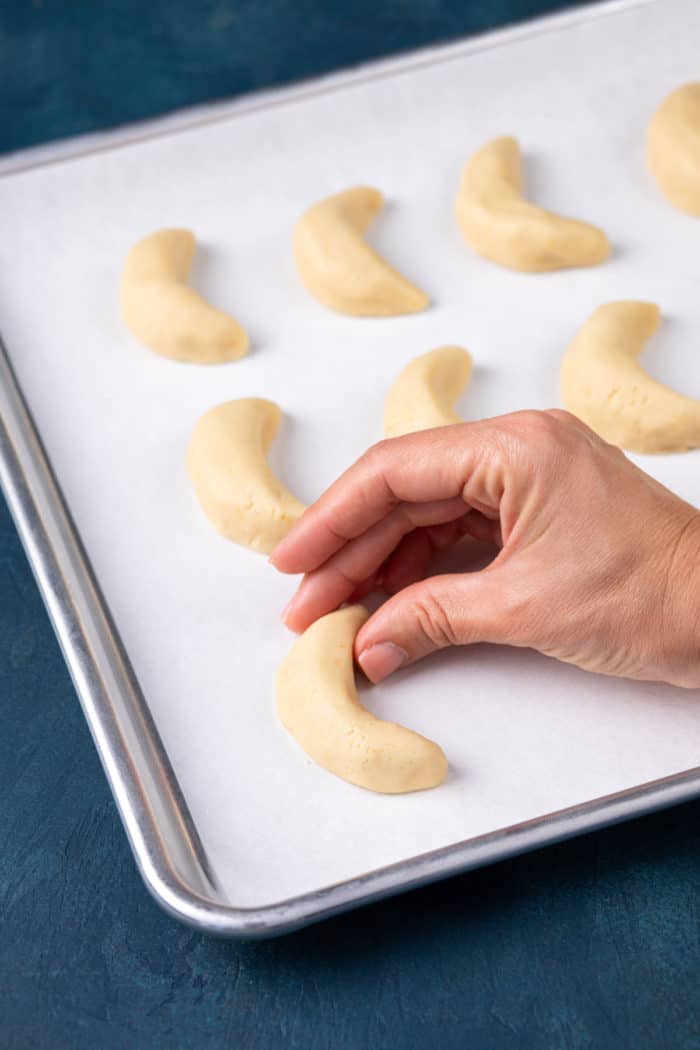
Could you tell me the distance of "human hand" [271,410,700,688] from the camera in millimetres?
1043

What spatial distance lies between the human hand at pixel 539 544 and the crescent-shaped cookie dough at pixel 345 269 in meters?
0.41

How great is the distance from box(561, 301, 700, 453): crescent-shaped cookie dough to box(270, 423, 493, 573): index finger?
0.29 meters

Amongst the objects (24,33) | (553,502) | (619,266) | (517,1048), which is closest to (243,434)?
(553,502)

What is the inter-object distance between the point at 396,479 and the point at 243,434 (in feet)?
0.88

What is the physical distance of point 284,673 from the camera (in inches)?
45.6

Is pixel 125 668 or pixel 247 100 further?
pixel 247 100

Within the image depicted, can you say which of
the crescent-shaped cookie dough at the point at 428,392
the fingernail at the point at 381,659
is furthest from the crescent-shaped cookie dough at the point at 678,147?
the fingernail at the point at 381,659

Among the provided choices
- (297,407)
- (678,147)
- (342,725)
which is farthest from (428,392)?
(678,147)

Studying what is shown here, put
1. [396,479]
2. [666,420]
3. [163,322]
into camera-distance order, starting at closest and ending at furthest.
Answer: [396,479] → [666,420] → [163,322]

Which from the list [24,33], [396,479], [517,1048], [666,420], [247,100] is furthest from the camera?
[24,33]

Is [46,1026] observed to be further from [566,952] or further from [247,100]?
[247,100]

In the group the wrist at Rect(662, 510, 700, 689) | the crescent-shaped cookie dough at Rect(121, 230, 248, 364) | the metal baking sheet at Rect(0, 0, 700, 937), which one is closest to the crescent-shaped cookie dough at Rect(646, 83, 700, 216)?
the metal baking sheet at Rect(0, 0, 700, 937)

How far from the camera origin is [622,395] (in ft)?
4.39

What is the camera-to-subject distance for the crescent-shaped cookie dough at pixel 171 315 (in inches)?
57.5
